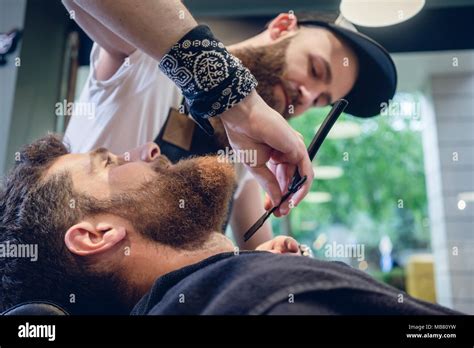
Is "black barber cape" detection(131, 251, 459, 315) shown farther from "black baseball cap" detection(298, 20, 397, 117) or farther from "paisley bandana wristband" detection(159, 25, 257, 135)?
"black baseball cap" detection(298, 20, 397, 117)

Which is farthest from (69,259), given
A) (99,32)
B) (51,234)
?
(99,32)

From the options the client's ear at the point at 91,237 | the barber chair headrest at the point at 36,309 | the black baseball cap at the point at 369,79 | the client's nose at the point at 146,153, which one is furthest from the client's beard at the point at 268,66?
the barber chair headrest at the point at 36,309

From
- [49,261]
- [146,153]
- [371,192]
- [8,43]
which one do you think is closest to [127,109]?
[146,153]

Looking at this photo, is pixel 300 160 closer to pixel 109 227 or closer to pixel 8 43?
pixel 109 227

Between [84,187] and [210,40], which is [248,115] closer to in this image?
[210,40]

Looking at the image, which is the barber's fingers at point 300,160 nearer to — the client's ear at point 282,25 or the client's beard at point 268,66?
the client's beard at point 268,66

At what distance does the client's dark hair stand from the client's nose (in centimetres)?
20

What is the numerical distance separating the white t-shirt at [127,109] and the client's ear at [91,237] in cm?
39

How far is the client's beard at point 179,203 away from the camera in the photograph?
100cm

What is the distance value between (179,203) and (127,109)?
A: 470mm

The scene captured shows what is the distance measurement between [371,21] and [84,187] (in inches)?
37.4

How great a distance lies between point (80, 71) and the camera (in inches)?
62.2

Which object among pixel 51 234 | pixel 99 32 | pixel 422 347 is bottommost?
pixel 422 347

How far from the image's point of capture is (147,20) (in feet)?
2.61
